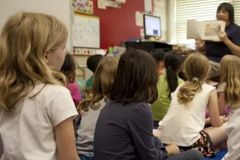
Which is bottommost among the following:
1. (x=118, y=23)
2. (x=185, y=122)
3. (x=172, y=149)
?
(x=172, y=149)

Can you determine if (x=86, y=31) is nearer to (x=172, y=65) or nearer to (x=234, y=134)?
(x=172, y=65)

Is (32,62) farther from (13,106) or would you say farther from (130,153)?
(130,153)

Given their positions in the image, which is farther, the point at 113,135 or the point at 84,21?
the point at 84,21

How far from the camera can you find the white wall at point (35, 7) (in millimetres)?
2924

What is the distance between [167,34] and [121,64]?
13.3 feet

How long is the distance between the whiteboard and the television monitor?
2.49 ft

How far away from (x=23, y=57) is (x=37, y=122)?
20 cm

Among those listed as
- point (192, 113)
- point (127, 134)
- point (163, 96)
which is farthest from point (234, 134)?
point (163, 96)

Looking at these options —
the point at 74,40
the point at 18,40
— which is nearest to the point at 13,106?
the point at 18,40

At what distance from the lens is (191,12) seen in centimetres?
517

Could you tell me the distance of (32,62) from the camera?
1028 millimetres

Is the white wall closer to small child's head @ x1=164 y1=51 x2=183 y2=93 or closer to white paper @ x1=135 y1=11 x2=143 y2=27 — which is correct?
small child's head @ x1=164 y1=51 x2=183 y2=93

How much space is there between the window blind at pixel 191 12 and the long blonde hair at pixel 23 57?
4.21 metres

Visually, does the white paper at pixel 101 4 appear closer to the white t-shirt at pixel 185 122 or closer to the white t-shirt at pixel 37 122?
the white t-shirt at pixel 185 122
